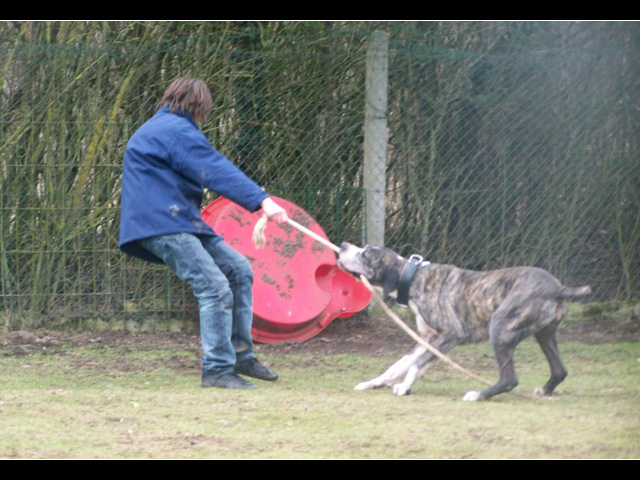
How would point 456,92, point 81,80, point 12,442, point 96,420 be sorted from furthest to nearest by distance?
1. point 456,92
2. point 81,80
3. point 96,420
4. point 12,442

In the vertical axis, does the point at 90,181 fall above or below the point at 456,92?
below

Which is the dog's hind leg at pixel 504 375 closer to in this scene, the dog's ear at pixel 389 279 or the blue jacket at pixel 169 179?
the dog's ear at pixel 389 279

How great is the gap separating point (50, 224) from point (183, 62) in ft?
5.87

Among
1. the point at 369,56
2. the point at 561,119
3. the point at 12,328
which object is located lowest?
the point at 12,328

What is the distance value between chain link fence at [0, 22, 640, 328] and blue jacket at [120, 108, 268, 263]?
1.85 metres

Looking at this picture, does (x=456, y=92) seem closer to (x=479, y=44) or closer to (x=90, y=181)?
(x=479, y=44)

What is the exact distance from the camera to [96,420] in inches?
187

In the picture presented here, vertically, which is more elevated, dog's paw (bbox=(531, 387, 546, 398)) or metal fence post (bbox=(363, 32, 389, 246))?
metal fence post (bbox=(363, 32, 389, 246))

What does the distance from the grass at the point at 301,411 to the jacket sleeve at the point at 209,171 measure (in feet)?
4.15

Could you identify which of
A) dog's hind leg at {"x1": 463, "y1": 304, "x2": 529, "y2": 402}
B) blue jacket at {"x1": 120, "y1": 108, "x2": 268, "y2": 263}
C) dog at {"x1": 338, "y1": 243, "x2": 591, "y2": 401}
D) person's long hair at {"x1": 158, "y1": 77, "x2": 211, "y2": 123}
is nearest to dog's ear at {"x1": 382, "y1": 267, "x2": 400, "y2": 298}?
dog at {"x1": 338, "y1": 243, "x2": 591, "y2": 401}

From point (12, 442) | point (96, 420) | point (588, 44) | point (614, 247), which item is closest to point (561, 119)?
point (588, 44)

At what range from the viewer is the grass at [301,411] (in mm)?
4156

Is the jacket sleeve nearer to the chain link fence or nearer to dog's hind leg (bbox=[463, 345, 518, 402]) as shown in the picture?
dog's hind leg (bbox=[463, 345, 518, 402])

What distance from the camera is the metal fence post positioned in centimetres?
746
